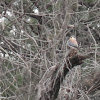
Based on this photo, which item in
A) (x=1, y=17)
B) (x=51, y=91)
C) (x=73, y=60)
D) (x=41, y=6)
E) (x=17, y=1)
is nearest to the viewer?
(x=73, y=60)

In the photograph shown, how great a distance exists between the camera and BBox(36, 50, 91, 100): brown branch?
10.0 feet

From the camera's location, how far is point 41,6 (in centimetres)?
446

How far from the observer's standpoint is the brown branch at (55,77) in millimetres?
3058

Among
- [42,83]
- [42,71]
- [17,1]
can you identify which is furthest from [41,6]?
[42,83]

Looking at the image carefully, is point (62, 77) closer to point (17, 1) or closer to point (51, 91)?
point (51, 91)

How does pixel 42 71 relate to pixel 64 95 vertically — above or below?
above

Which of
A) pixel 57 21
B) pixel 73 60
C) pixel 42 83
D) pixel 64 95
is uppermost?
pixel 57 21

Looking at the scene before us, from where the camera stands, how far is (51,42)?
343cm

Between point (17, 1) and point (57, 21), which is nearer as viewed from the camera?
point (57, 21)

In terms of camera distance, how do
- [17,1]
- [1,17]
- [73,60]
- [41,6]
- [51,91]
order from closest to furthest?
[73,60]
[51,91]
[1,17]
[41,6]
[17,1]

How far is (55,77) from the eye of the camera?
321 cm

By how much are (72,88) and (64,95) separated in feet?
0.38

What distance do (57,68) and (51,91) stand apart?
0.30 m

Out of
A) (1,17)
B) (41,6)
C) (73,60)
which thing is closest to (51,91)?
(73,60)
